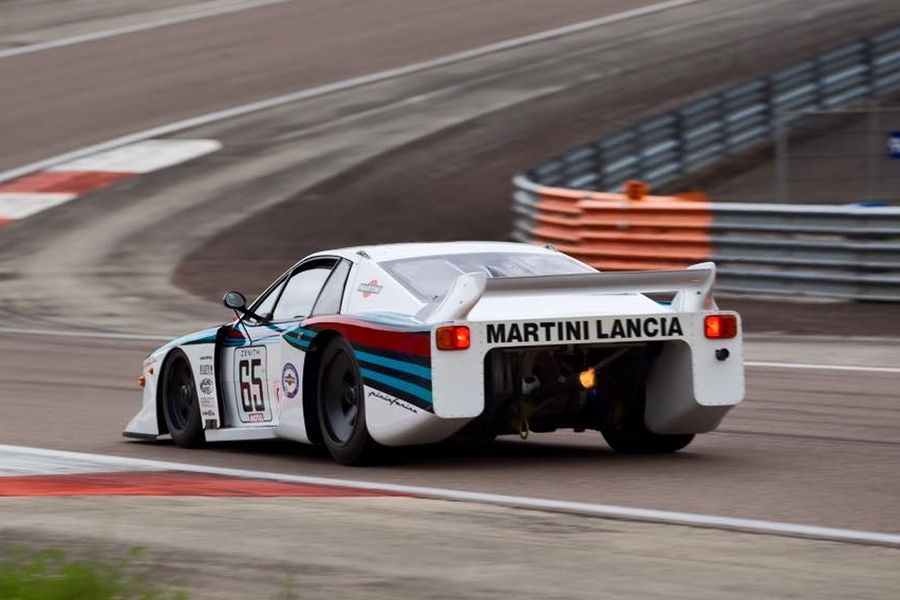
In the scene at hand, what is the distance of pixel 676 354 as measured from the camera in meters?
9.38

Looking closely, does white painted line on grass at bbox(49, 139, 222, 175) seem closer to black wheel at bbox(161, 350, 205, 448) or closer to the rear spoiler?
black wheel at bbox(161, 350, 205, 448)

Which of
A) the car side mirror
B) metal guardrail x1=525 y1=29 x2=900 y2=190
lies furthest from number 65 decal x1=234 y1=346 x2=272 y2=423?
metal guardrail x1=525 y1=29 x2=900 y2=190

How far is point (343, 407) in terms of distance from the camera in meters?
9.52

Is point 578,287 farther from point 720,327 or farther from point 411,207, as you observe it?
point 411,207

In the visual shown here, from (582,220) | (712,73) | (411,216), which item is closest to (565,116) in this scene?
(712,73)

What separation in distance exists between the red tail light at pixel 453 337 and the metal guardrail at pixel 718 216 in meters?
9.54

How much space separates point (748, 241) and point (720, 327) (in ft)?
32.3

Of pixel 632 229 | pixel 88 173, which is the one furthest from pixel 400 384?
pixel 88 173

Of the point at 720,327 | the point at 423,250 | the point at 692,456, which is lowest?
the point at 692,456

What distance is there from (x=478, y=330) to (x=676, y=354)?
1171mm

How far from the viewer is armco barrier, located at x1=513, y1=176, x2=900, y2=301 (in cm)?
1788

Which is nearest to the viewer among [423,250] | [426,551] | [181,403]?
[426,551]

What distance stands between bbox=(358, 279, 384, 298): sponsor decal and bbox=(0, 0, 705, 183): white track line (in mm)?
20927

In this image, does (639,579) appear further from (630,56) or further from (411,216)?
(630,56)
